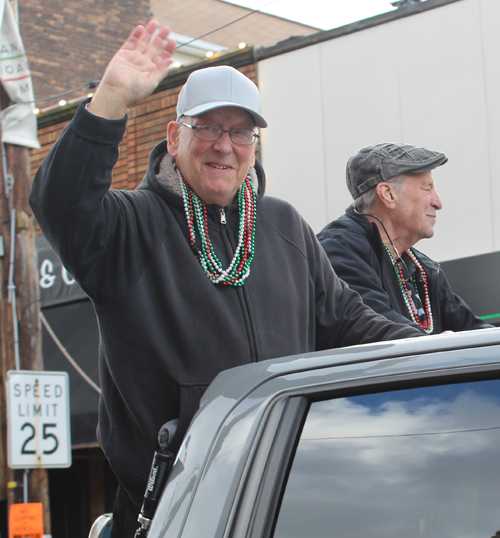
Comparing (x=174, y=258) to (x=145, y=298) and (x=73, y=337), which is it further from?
(x=73, y=337)

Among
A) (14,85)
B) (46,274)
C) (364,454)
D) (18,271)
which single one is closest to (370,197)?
(364,454)

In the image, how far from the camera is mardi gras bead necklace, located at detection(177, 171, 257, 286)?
2.31m

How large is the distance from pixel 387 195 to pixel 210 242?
4.14 ft

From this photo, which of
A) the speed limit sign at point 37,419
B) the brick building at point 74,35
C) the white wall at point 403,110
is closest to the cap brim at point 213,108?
the speed limit sign at point 37,419

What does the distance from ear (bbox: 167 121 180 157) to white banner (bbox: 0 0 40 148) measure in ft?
15.8

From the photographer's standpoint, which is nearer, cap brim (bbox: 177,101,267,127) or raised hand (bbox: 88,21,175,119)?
raised hand (bbox: 88,21,175,119)

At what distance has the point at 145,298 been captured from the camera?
2.18m

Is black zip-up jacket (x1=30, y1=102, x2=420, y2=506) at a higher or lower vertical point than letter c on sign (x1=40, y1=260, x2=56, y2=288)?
lower

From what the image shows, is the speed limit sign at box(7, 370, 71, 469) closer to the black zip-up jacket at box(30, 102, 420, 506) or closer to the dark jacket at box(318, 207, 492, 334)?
the dark jacket at box(318, 207, 492, 334)

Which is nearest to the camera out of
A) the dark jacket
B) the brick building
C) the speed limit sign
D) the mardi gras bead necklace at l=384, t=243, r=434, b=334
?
the dark jacket

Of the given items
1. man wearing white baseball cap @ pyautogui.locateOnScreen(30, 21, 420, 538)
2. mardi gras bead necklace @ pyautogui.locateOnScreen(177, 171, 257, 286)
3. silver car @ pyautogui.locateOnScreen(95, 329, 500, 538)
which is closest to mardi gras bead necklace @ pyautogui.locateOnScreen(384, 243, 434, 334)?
man wearing white baseball cap @ pyautogui.locateOnScreen(30, 21, 420, 538)

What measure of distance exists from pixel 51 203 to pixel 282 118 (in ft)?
21.5

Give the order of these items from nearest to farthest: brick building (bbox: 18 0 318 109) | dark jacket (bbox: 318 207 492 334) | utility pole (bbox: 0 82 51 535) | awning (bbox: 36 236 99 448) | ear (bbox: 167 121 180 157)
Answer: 1. ear (bbox: 167 121 180 157)
2. dark jacket (bbox: 318 207 492 334)
3. utility pole (bbox: 0 82 51 535)
4. awning (bbox: 36 236 99 448)
5. brick building (bbox: 18 0 318 109)

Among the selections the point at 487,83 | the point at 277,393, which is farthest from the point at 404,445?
the point at 487,83
